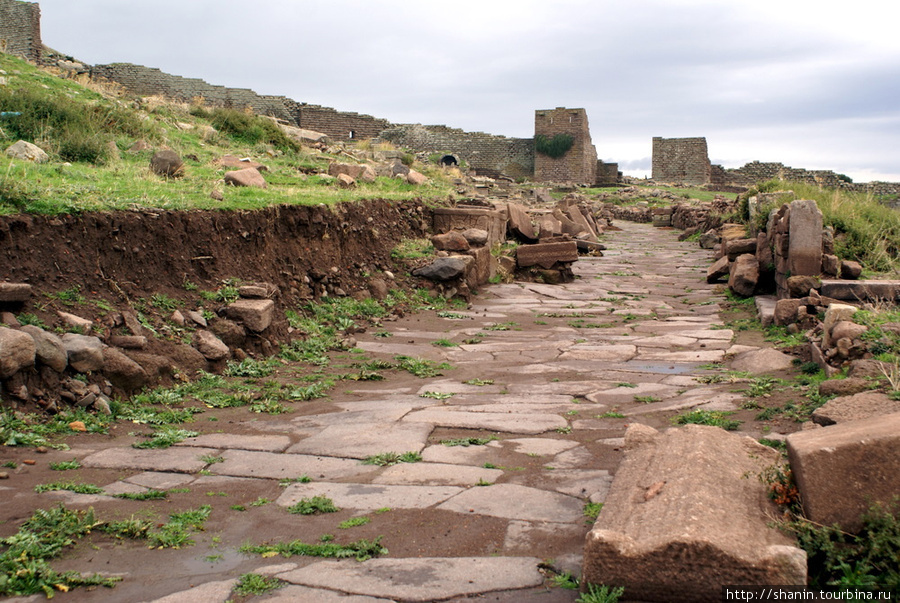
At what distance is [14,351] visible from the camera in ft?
15.6

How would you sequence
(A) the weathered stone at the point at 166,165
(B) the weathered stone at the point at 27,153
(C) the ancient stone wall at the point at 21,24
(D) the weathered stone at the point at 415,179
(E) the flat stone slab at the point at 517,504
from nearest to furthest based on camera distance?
1. (E) the flat stone slab at the point at 517,504
2. (B) the weathered stone at the point at 27,153
3. (A) the weathered stone at the point at 166,165
4. (D) the weathered stone at the point at 415,179
5. (C) the ancient stone wall at the point at 21,24

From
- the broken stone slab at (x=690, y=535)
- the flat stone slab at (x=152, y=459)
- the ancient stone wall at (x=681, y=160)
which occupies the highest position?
the ancient stone wall at (x=681, y=160)

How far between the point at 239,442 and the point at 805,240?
757cm

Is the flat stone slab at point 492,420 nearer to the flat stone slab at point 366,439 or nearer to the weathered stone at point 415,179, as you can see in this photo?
the flat stone slab at point 366,439

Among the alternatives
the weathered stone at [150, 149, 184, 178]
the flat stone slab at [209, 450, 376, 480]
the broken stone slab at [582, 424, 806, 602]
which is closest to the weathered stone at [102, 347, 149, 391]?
the flat stone slab at [209, 450, 376, 480]

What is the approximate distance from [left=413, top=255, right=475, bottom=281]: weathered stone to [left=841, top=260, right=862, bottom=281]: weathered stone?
16.5 feet

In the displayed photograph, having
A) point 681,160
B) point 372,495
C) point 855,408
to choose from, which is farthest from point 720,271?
point 681,160

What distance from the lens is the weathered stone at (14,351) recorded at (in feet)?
15.4

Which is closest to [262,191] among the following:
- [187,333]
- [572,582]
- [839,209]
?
[187,333]

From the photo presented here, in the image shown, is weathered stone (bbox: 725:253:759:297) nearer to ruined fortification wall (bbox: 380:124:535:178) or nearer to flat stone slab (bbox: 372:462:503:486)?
flat stone slab (bbox: 372:462:503:486)

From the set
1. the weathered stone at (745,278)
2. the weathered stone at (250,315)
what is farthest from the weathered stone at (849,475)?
the weathered stone at (745,278)

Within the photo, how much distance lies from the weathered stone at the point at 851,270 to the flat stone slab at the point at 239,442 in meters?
7.22

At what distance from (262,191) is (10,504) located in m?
6.96

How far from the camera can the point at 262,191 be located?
33.1 ft
